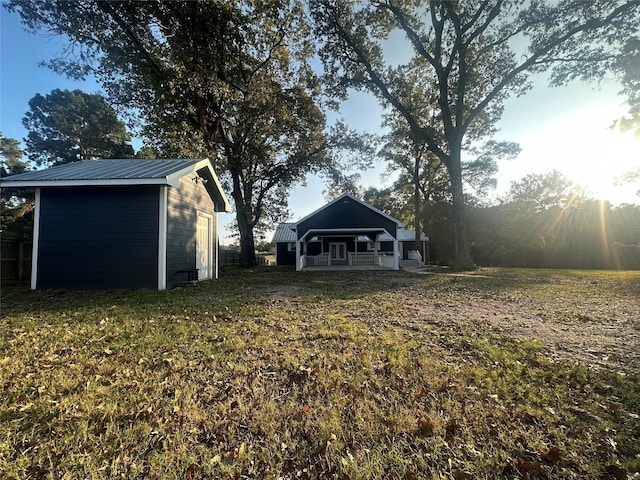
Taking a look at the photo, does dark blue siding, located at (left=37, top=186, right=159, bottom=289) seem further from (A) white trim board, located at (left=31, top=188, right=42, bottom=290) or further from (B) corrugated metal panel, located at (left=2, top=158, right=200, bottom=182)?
(B) corrugated metal panel, located at (left=2, top=158, right=200, bottom=182)

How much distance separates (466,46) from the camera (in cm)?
1502

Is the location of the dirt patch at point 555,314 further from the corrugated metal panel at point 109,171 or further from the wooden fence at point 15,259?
the wooden fence at point 15,259

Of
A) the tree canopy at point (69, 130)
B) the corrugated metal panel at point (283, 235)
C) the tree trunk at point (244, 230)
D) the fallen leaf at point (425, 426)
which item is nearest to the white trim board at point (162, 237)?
the fallen leaf at point (425, 426)

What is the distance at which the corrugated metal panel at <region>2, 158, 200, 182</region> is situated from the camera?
8055 mm

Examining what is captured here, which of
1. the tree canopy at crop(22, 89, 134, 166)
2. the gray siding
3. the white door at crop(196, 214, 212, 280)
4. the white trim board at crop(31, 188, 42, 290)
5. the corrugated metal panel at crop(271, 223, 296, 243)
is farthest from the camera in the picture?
the tree canopy at crop(22, 89, 134, 166)

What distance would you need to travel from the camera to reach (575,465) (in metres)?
1.74

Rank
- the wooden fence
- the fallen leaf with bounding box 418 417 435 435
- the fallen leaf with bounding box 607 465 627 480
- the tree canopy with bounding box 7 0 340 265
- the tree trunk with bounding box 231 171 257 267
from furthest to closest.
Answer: the tree trunk with bounding box 231 171 257 267 → the tree canopy with bounding box 7 0 340 265 → the wooden fence → the fallen leaf with bounding box 418 417 435 435 → the fallen leaf with bounding box 607 465 627 480

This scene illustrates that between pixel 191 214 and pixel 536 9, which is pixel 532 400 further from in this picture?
pixel 536 9

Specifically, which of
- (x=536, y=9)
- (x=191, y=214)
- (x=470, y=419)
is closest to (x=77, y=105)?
(x=191, y=214)

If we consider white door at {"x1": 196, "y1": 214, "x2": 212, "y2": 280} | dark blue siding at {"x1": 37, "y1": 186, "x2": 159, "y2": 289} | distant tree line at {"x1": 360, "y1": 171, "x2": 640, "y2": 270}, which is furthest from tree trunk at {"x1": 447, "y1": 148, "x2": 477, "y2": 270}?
dark blue siding at {"x1": 37, "y1": 186, "x2": 159, "y2": 289}

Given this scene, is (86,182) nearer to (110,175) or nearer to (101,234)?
(110,175)

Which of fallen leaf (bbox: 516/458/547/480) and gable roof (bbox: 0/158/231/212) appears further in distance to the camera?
gable roof (bbox: 0/158/231/212)

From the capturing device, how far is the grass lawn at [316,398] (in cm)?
174

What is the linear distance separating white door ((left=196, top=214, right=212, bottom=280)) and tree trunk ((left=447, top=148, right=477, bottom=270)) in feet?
42.0
